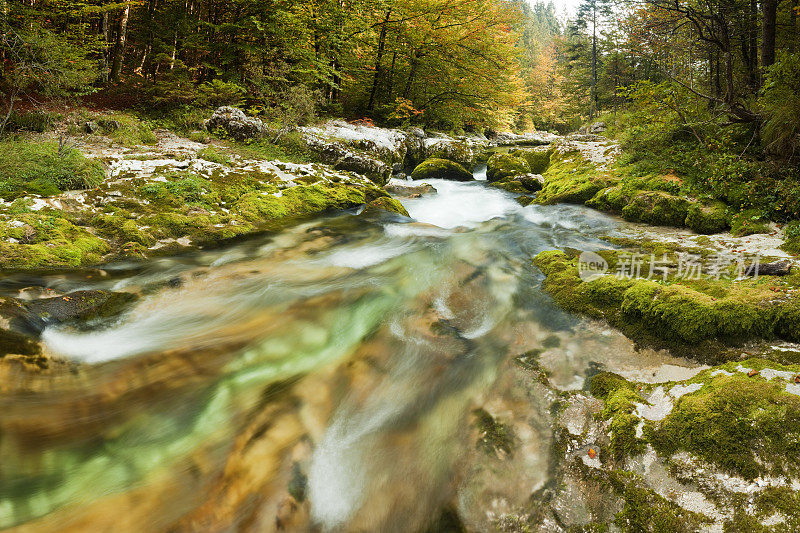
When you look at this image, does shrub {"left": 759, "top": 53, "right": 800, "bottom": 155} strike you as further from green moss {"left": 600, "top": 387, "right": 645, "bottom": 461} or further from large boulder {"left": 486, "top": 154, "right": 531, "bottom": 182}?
large boulder {"left": 486, "top": 154, "right": 531, "bottom": 182}

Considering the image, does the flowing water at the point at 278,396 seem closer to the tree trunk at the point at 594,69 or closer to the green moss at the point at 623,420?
the green moss at the point at 623,420

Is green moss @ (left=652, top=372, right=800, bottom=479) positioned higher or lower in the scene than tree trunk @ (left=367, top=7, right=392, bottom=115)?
lower

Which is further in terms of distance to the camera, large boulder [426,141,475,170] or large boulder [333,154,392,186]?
large boulder [426,141,475,170]

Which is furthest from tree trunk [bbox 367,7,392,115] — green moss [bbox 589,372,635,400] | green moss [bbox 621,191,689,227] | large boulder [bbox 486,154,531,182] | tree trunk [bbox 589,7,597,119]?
tree trunk [bbox 589,7,597,119]

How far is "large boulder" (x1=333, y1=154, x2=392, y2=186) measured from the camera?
10.4 metres

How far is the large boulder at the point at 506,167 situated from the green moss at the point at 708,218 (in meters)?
6.96

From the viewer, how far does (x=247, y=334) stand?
367 cm

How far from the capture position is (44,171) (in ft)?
19.7

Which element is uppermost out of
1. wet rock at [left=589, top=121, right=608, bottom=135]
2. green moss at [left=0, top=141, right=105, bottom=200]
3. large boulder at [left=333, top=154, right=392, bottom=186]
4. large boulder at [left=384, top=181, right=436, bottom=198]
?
wet rock at [left=589, top=121, right=608, bottom=135]

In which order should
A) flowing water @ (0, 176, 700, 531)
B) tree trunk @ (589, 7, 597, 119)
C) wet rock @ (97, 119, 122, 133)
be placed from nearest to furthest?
1. flowing water @ (0, 176, 700, 531)
2. wet rock @ (97, 119, 122, 133)
3. tree trunk @ (589, 7, 597, 119)

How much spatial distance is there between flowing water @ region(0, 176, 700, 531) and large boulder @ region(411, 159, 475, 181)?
957cm

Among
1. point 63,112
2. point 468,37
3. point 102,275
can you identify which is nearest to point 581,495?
point 102,275

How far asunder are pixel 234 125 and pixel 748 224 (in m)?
11.9

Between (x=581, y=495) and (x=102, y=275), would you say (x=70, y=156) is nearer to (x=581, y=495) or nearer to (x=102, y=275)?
(x=102, y=275)
